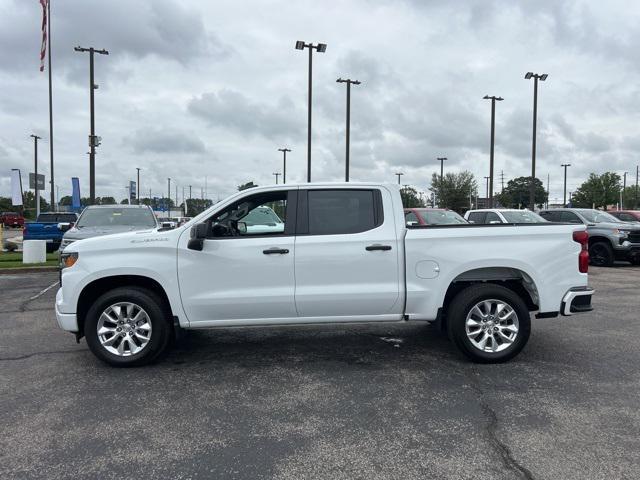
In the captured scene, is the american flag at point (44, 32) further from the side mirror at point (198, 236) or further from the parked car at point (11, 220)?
the parked car at point (11, 220)

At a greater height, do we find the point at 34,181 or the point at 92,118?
the point at 92,118

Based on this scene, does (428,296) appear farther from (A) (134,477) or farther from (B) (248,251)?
(A) (134,477)

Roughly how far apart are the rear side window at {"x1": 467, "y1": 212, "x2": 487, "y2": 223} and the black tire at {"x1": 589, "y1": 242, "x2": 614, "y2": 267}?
128 inches

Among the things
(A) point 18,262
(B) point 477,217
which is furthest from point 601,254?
(A) point 18,262

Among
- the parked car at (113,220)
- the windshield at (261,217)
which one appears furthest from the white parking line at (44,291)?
the windshield at (261,217)

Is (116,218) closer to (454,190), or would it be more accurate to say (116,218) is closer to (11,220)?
(11,220)

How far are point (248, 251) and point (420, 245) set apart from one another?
67.1 inches

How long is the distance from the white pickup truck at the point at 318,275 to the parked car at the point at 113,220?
6.11m

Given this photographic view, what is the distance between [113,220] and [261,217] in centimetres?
699

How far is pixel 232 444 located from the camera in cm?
360

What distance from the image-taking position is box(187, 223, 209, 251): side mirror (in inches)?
197

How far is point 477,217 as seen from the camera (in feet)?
55.4

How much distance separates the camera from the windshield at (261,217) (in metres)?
5.67

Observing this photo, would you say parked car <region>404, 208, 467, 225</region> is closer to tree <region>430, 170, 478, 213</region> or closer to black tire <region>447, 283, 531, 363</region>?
black tire <region>447, 283, 531, 363</region>
